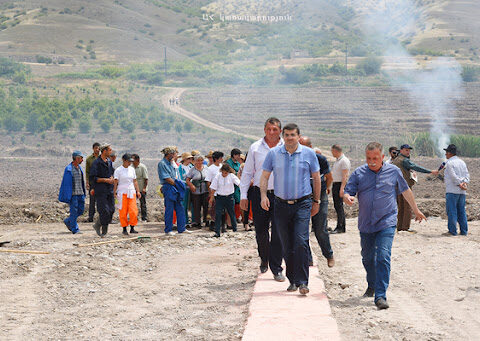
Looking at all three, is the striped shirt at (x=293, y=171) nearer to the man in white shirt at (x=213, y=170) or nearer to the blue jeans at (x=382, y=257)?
the blue jeans at (x=382, y=257)

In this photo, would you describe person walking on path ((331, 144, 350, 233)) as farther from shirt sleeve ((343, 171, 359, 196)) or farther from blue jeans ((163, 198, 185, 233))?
shirt sleeve ((343, 171, 359, 196))

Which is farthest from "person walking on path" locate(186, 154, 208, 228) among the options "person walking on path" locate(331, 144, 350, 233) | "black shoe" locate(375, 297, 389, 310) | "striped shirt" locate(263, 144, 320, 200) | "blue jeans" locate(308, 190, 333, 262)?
"black shoe" locate(375, 297, 389, 310)

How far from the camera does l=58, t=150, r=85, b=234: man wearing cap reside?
12719 millimetres

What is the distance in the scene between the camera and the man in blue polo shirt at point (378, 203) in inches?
267

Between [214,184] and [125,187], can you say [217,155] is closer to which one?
[214,184]

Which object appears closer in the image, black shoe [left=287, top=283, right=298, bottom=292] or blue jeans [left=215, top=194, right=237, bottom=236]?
black shoe [left=287, top=283, right=298, bottom=292]

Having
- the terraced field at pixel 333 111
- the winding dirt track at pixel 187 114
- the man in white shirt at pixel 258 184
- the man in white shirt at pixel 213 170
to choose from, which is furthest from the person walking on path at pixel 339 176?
the winding dirt track at pixel 187 114

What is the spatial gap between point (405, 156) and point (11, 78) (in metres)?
50.4

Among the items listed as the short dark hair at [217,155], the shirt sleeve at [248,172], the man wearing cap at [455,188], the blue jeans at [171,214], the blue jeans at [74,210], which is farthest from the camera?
the short dark hair at [217,155]

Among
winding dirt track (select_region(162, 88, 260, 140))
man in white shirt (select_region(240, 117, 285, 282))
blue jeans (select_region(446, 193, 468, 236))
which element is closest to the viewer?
man in white shirt (select_region(240, 117, 285, 282))

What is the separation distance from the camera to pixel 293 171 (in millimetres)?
6832

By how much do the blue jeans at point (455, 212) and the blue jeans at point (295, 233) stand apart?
232 inches

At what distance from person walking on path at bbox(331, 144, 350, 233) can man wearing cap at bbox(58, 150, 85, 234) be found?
439 centimetres

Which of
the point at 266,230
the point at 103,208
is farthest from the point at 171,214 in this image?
the point at 266,230
